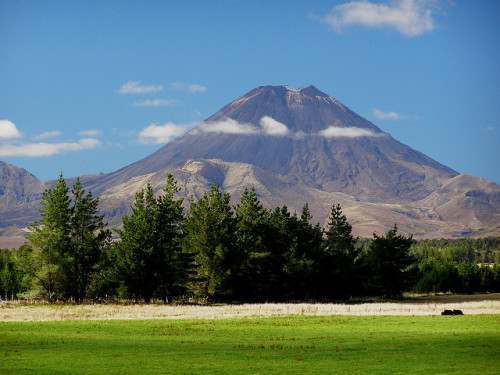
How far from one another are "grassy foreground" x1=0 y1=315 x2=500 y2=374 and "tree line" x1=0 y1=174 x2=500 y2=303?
104ft

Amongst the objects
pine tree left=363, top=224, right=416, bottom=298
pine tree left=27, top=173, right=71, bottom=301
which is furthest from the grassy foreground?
pine tree left=363, top=224, right=416, bottom=298

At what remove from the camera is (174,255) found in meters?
92.6

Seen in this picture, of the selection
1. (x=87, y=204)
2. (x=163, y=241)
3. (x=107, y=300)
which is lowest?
(x=107, y=300)

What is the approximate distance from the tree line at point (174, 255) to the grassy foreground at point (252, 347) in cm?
3181

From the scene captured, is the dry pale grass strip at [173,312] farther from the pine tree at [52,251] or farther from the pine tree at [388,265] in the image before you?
the pine tree at [388,265]

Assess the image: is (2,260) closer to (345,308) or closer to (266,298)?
(266,298)

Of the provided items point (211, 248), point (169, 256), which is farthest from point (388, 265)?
point (169, 256)

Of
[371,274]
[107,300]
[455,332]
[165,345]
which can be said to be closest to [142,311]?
[107,300]

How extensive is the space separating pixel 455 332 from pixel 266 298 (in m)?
53.6

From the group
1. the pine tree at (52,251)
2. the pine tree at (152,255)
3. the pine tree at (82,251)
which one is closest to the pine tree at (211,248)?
the pine tree at (152,255)

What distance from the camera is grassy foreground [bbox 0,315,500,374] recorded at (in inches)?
1215

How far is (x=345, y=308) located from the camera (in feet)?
252

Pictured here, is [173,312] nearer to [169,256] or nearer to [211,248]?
[169,256]

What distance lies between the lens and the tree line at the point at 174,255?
282 feet
